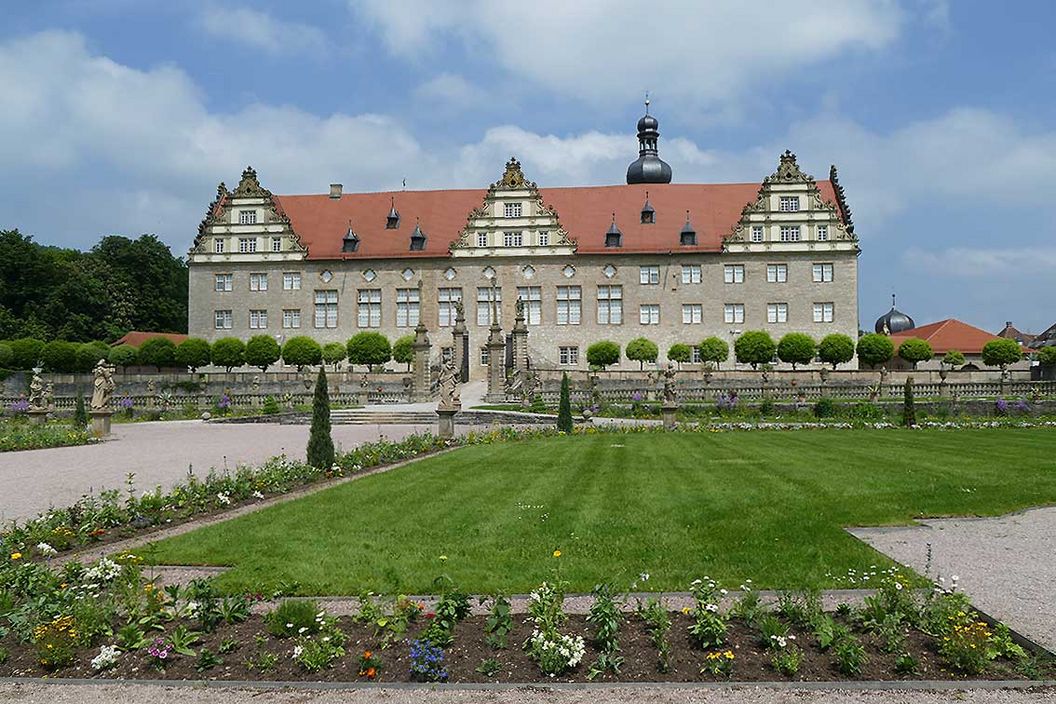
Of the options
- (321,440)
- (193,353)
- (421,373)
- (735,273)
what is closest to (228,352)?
(193,353)

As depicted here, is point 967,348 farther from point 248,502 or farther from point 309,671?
point 309,671

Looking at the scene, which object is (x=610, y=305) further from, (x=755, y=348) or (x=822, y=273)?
(x=822, y=273)

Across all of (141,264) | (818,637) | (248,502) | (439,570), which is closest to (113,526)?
(248,502)

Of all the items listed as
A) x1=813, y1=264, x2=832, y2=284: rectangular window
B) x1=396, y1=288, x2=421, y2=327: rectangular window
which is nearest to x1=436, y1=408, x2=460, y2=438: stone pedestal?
x1=396, y1=288, x2=421, y2=327: rectangular window

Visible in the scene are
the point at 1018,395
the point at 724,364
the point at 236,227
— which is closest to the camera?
the point at 1018,395

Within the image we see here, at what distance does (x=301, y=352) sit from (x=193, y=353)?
6.23m

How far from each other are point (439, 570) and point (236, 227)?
168 ft

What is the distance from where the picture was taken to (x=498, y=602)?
18.4 ft

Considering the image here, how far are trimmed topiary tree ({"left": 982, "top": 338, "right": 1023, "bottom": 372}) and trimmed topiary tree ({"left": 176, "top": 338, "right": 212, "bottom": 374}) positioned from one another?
4471 cm

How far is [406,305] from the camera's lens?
53469mm

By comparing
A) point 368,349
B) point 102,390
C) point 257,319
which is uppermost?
point 257,319

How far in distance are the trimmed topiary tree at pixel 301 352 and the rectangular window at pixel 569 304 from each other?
1460 cm

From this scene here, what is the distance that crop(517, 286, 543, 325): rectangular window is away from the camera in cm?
5306

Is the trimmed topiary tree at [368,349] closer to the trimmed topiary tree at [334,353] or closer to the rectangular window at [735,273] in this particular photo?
the trimmed topiary tree at [334,353]
